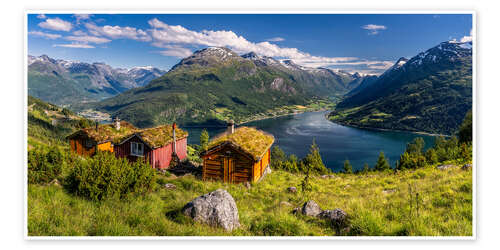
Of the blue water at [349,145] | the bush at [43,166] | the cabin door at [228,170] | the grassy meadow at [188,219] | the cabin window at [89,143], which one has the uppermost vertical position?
the bush at [43,166]

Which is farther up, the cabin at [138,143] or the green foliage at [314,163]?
the cabin at [138,143]

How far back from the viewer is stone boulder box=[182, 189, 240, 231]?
7.41m

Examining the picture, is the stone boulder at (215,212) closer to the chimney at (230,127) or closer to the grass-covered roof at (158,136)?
the chimney at (230,127)

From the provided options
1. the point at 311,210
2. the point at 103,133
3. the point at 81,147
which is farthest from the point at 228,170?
the point at 81,147

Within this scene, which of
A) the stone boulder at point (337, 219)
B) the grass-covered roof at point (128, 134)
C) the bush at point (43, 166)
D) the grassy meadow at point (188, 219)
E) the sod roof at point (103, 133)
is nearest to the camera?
the grassy meadow at point (188, 219)

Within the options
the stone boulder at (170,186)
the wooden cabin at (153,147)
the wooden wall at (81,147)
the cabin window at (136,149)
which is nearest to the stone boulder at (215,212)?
the stone boulder at (170,186)

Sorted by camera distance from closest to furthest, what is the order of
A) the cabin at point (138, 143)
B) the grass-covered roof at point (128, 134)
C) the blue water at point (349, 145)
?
1. the cabin at point (138, 143)
2. the grass-covered roof at point (128, 134)
3. the blue water at point (349, 145)

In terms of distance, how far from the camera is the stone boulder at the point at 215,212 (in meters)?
7.41

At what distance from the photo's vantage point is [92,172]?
29.6ft

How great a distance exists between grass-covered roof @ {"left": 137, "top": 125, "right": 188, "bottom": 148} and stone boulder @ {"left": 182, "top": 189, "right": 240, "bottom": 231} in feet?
59.8

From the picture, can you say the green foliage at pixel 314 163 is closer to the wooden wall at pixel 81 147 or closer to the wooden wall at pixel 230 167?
the wooden wall at pixel 230 167

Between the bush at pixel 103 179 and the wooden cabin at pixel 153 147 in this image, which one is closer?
the bush at pixel 103 179

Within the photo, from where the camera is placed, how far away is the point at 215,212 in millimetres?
7488
